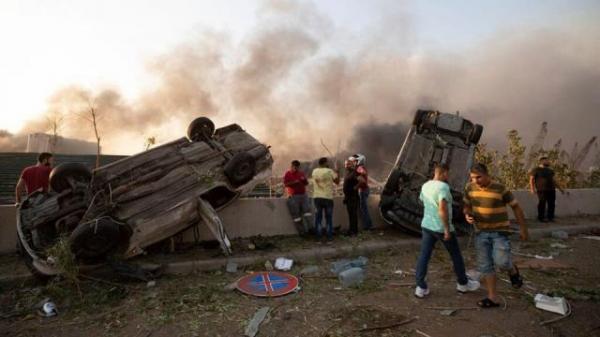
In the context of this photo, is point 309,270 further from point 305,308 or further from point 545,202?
point 545,202

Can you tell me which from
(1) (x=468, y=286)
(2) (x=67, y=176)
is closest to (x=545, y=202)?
(1) (x=468, y=286)

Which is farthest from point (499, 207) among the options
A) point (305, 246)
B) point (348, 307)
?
point (305, 246)

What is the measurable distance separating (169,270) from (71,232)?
58.9 inches

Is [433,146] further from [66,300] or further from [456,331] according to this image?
[66,300]

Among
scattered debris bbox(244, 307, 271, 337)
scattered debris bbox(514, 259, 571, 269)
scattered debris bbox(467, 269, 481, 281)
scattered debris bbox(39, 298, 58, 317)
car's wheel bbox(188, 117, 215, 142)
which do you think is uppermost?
car's wheel bbox(188, 117, 215, 142)

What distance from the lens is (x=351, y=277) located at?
222 inches

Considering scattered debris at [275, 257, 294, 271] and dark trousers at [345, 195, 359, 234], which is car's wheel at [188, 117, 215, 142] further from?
dark trousers at [345, 195, 359, 234]

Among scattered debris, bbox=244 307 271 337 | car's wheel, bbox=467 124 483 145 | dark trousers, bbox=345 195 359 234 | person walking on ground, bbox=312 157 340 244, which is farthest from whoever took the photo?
car's wheel, bbox=467 124 483 145

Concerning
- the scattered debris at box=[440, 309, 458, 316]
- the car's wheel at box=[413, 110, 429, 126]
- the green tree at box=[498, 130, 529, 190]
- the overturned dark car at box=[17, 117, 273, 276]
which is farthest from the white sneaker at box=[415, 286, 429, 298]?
the green tree at box=[498, 130, 529, 190]

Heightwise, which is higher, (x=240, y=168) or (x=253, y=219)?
(x=240, y=168)

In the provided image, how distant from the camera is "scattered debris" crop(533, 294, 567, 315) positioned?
14.8 ft

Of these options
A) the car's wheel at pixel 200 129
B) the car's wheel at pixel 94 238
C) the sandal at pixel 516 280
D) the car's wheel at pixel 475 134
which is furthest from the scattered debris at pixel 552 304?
the car's wheel at pixel 200 129

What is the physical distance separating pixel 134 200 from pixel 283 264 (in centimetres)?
259

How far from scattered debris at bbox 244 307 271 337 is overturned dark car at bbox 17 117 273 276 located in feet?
5.16
